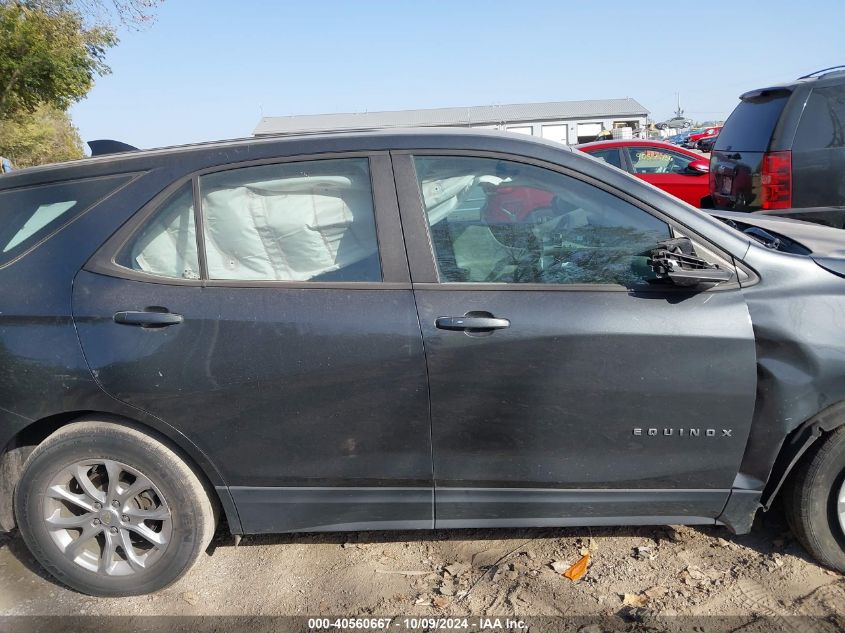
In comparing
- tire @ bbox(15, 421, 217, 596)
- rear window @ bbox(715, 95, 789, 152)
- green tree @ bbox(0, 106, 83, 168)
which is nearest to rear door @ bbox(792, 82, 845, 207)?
rear window @ bbox(715, 95, 789, 152)

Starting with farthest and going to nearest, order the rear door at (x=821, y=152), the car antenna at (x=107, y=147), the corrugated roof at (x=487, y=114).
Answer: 1. the corrugated roof at (x=487, y=114)
2. the rear door at (x=821, y=152)
3. the car antenna at (x=107, y=147)

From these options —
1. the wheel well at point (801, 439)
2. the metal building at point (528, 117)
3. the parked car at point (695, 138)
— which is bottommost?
the parked car at point (695, 138)

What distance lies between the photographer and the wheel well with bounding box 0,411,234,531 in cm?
281

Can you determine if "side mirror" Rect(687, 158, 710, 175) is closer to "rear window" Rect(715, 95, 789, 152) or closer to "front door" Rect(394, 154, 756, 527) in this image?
"rear window" Rect(715, 95, 789, 152)

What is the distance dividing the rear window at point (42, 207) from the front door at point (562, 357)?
1.26 metres

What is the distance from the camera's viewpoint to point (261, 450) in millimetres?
2764

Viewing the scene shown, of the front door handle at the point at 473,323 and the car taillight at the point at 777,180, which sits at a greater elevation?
the front door handle at the point at 473,323

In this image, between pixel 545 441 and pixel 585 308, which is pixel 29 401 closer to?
pixel 545 441

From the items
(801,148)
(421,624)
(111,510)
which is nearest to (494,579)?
(421,624)

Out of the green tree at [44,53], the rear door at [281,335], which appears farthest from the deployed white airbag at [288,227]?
the green tree at [44,53]

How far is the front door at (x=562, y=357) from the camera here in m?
2.62

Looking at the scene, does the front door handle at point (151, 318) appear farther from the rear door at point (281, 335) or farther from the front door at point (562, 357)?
the front door at point (562, 357)

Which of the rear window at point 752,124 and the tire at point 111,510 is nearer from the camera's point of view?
the tire at point 111,510

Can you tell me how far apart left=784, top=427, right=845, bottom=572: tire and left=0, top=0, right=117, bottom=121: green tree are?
17.7 m
